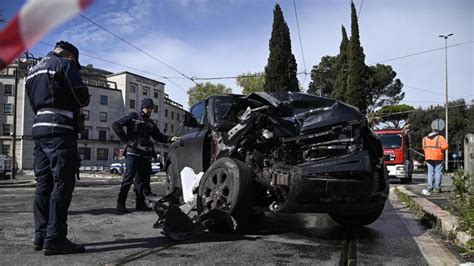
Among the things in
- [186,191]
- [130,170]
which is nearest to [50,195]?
[186,191]

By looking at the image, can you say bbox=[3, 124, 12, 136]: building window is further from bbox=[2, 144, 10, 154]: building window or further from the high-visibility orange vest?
the high-visibility orange vest

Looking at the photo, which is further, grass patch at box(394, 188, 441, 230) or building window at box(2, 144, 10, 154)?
building window at box(2, 144, 10, 154)

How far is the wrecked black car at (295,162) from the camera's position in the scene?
416 cm

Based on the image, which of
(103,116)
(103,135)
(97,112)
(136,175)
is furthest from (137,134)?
(103,116)

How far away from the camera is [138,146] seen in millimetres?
6672

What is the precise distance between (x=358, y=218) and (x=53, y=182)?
3462mm

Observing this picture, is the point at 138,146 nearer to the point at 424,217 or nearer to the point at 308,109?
the point at 308,109

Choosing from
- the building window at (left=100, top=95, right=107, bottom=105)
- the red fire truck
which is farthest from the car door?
the building window at (left=100, top=95, right=107, bottom=105)

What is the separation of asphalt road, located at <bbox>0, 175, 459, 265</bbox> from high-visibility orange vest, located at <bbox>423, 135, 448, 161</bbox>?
4391mm

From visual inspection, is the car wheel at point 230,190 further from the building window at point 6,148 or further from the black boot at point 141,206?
the building window at point 6,148

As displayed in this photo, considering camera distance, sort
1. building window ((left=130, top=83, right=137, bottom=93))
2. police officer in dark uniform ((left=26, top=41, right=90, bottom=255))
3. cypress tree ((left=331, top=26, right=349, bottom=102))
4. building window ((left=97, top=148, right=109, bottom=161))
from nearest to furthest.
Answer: police officer in dark uniform ((left=26, top=41, right=90, bottom=255))
cypress tree ((left=331, top=26, right=349, bottom=102))
building window ((left=97, top=148, right=109, bottom=161))
building window ((left=130, top=83, right=137, bottom=93))

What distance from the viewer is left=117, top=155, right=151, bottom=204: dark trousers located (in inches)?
257

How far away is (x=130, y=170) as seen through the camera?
21.7 ft

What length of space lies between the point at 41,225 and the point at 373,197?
10.7ft
